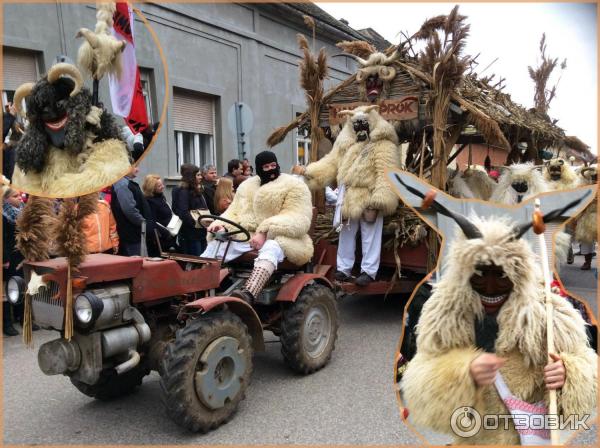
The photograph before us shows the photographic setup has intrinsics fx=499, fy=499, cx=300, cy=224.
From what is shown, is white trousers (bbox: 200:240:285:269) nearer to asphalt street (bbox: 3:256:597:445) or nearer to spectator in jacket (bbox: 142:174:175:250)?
asphalt street (bbox: 3:256:597:445)

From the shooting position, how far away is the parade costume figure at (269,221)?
390cm

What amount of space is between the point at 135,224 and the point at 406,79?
3.51 metres

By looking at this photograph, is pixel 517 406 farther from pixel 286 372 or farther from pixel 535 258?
pixel 286 372

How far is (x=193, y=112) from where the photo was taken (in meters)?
10.3

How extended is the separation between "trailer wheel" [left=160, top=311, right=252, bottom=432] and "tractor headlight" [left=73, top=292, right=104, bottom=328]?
0.49 meters

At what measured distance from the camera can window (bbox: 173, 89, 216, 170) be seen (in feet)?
32.4

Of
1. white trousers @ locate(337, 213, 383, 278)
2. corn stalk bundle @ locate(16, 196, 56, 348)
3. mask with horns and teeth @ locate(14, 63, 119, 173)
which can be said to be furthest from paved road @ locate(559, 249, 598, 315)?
mask with horns and teeth @ locate(14, 63, 119, 173)

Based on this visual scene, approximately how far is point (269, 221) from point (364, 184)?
1.68 metres

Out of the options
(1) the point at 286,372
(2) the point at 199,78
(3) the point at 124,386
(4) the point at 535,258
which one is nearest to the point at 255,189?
(1) the point at 286,372

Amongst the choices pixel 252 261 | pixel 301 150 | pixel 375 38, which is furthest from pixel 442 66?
pixel 375 38

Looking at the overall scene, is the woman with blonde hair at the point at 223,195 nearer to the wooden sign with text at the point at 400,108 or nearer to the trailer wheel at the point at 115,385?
the wooden sign with text at the point at 400,108

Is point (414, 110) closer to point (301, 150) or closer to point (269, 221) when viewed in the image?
point (269, 221)

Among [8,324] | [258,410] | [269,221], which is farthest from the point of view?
[8,324]

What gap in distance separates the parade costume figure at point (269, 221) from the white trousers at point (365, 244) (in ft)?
4.23
